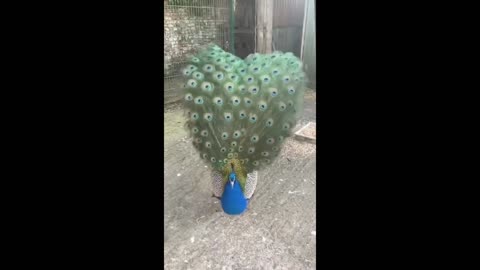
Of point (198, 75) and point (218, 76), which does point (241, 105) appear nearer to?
point (218, 76)

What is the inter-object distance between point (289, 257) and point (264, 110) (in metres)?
1.05

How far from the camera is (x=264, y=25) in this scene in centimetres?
625

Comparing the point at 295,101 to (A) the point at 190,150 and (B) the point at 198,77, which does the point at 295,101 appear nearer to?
(B) the point at 198,77

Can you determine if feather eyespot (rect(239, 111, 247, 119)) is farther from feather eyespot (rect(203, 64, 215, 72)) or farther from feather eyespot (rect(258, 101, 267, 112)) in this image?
feather eyespot (rect(203, 64, 215, 72))

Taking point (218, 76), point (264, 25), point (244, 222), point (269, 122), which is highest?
point (264, 25)

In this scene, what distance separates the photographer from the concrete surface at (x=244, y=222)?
2227 mm

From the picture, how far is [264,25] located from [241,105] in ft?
14.5

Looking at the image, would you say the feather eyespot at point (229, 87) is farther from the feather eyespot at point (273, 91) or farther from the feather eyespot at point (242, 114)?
the feather eyespot at point (273, 91)

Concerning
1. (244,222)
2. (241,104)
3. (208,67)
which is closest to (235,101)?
(241,104)

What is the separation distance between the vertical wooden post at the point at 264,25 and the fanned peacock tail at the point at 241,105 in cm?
389

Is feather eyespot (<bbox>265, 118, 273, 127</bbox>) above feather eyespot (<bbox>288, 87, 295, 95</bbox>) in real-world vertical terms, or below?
below

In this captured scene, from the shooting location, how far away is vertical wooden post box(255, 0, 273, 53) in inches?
243

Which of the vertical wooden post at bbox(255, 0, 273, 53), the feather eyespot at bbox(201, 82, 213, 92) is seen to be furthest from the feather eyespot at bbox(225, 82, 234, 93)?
the vertical wooden post at bbox(255, 0, 273, 53)

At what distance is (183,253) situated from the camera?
2.28m
